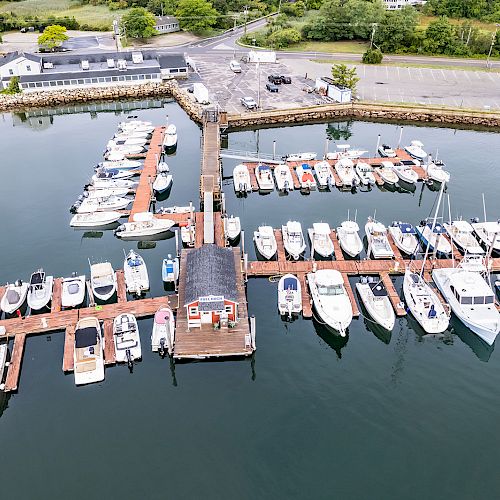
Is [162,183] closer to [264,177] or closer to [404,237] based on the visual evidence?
[264,177]

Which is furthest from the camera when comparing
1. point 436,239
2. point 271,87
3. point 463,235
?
point 271,87

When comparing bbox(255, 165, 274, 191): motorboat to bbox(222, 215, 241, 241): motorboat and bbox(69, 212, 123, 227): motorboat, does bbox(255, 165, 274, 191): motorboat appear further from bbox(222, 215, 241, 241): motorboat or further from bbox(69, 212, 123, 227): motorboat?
bbox(69, 212, 123, 227): motorboat

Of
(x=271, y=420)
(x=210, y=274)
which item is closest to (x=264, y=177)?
(x=210, y=274)

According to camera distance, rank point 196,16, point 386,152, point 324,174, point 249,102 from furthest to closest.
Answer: point 196,16
point 249,102
point 386,152
point 324,174

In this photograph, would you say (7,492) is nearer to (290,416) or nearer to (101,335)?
(101,335)

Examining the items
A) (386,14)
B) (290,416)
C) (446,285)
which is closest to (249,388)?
(290,416)

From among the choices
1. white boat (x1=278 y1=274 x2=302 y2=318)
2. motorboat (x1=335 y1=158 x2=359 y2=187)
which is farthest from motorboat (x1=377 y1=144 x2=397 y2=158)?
white boat (x1=278 y1=274 x2=302 y2=318)

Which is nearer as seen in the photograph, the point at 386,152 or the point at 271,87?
the point at 386,152
